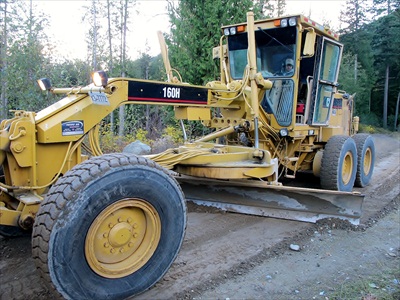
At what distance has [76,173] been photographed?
2.63 metres

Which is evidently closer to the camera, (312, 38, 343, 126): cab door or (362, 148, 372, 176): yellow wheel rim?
(312, 38, 343, 126): cab door

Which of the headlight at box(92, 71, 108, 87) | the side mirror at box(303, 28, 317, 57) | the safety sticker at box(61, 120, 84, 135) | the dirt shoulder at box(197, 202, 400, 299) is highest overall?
the side mirror at box(303, 28, 317, 57)

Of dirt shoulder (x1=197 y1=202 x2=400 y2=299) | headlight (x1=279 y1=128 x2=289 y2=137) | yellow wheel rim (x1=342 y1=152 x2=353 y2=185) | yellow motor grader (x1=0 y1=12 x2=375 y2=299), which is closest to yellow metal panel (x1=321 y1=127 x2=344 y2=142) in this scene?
yellow motor grader (x1=0 y1=12 x2=375 y2=299)

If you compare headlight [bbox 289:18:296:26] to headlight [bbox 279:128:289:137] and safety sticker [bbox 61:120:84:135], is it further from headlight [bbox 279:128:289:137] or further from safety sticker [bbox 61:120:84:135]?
safety sticker [bbox 61:120:84:135]

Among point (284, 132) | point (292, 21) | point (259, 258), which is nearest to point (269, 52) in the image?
point (292, 21)

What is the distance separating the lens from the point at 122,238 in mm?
2832

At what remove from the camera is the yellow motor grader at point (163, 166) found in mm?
2570

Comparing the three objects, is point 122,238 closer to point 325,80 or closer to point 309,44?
point 309,44

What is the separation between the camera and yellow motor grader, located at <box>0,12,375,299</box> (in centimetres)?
257

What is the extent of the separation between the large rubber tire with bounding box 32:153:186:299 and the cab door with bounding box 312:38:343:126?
13.4 feet

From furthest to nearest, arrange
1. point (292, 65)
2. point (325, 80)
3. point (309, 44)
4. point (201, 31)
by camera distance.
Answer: point (201, 31), point (325, 80), point (292, 65), point (309, 44)

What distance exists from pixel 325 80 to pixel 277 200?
8.77ft

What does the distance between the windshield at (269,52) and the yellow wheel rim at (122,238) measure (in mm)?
3780

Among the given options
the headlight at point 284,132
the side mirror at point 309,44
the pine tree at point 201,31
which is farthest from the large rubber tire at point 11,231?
the pine tree at point 201,31
